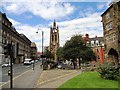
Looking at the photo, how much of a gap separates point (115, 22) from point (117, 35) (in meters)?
2.93

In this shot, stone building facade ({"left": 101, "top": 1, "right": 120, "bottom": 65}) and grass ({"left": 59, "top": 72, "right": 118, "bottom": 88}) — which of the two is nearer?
grass ({"left": 59, "top": 72, "right": 118, "bottom": 88})

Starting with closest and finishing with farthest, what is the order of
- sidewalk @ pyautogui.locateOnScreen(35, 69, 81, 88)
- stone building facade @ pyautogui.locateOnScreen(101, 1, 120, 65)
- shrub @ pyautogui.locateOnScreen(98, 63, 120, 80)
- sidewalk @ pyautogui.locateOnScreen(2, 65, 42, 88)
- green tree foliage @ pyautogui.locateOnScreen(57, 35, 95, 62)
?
sidewalk @ pyautogui.locateOnScreen(35, 69, 81, 88) → sidewalk @ pyautogui.locateOnScreen(2, 65, 42, 88) → shrub @ pyautogui.locateOnScreen(98, 63, 120, 80) → stone building facade @ pyautogui.locateOnScreen(101, 1, 120, 65) → green tree foliage @ pyautogui.locateOnScreen(57, 35, 95, 62)

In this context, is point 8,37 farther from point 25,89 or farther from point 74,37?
point 25,89

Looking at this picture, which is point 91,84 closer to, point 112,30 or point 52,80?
point 52,80

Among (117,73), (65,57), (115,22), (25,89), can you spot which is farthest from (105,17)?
(25,89)

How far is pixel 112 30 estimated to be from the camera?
49.5m

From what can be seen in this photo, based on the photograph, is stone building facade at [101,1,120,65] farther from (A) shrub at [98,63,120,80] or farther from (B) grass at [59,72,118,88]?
(B) grass at [59,72,118,88]

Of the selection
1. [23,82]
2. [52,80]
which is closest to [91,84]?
[52,80]

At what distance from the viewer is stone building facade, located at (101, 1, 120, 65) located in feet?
154

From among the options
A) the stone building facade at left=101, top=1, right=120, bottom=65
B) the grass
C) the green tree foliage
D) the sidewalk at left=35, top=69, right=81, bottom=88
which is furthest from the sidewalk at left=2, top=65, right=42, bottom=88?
the green tree foliage

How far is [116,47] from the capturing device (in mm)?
47562

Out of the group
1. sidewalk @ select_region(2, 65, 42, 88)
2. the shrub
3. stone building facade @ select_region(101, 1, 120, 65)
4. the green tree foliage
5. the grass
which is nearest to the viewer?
the grass

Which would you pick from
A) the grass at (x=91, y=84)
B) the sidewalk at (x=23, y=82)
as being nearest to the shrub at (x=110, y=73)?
the grass at (x=91, y=84)

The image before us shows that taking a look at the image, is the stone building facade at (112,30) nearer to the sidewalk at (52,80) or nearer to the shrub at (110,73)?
the sidewalk at (52,80)
